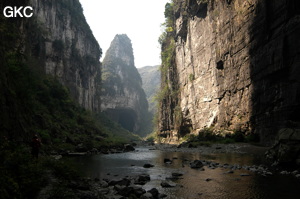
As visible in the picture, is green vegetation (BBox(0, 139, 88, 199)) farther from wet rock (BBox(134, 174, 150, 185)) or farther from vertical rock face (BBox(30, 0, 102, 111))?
vertical rock face (BBox(30, 0, 102, 111))

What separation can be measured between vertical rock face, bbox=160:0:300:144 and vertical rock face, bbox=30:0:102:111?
98.4 feet

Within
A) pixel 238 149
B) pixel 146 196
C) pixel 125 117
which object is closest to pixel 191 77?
pixel 238 149

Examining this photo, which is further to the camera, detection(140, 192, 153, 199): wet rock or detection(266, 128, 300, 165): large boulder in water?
detection(266, 128, 300, 165): large boulder in water

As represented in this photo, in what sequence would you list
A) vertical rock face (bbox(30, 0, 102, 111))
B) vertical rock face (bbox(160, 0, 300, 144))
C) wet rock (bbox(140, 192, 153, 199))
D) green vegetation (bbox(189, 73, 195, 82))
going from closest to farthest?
wet rock (bbox(140, 192, 153, 199)) → vertical rock face (bbox(160, 0, 300, 144)) → green vegetation (bbox(189, 73, 195, 82)) → vertical rock face (bbox(30, 0, 102, 111))

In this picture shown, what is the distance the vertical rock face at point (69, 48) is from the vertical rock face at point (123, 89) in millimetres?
33114

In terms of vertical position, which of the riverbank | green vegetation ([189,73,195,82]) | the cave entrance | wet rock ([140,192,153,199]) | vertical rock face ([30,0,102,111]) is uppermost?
vertical rock face ([30,0,102,111])

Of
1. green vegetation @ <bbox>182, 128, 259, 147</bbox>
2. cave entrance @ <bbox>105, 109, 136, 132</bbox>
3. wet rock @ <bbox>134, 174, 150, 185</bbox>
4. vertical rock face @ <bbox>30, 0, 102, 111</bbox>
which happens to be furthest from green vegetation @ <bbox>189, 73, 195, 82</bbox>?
cave entrance @ <bbox>105, 109, 136, 132</bbox>

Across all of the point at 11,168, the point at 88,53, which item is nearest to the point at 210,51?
the point at 11,168

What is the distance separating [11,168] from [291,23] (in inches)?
967

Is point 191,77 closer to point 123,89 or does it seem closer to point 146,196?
point 146,196

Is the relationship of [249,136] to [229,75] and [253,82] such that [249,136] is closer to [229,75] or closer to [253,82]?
[253,82]

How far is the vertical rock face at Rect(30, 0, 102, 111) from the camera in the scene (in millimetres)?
50219

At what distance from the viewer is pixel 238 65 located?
3241 centimetres

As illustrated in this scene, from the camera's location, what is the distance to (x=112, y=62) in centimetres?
13900
